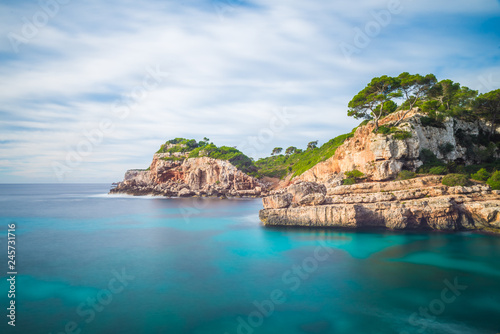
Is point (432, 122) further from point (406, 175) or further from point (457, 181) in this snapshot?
point (457, 181)

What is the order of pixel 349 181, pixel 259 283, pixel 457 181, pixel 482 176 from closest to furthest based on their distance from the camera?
pixel 259 283
pixel 457 181
pixel 482 176
pixel 349 181

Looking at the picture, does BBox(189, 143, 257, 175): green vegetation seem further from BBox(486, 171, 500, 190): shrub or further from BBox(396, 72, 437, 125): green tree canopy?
BBox(486, 171, 500, 190): shrub

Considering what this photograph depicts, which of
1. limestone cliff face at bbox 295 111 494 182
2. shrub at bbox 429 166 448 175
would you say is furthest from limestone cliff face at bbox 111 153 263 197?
shrub at bbox 429 166 448 175

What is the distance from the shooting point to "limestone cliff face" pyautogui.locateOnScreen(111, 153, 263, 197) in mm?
51938

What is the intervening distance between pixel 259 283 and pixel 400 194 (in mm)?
12886

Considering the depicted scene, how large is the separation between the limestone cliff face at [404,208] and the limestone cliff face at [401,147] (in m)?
2.91

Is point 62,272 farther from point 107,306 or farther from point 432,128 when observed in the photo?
point 432,128

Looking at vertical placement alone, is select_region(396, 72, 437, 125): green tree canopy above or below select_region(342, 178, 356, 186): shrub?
above

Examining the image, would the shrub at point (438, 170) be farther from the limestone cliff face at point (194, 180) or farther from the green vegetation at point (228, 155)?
the green vegetation at point (228, 155)

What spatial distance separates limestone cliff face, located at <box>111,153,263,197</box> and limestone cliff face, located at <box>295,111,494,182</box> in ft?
86.4

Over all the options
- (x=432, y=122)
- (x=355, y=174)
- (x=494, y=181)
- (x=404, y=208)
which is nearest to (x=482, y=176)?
(x=494, y=181)

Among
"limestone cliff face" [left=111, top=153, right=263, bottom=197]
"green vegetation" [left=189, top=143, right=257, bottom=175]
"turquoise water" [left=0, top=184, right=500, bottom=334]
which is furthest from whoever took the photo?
"green vegetation" [left=189, top=143, right=257, bottom=175]

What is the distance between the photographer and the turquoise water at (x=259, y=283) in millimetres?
7883

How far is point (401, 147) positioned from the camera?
22062 millimetres
